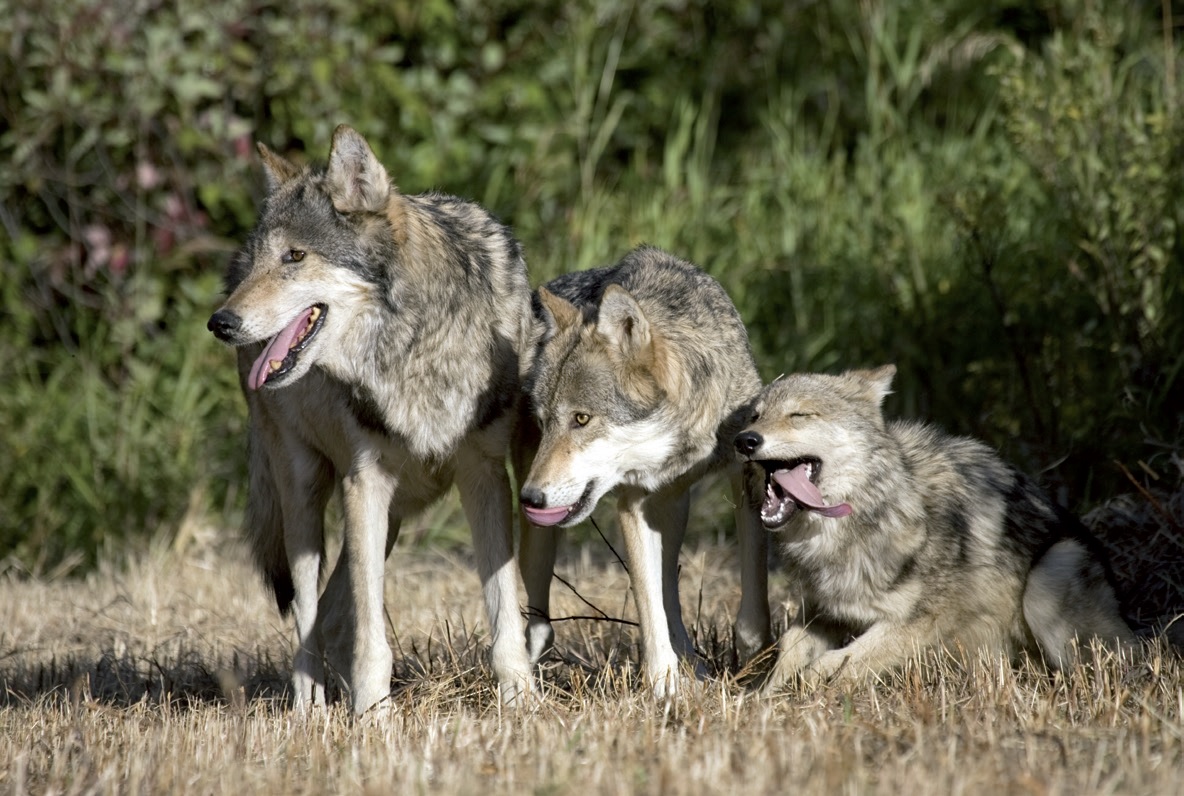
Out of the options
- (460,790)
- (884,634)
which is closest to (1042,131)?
(884,634)

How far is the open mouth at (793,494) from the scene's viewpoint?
4523 millimetres

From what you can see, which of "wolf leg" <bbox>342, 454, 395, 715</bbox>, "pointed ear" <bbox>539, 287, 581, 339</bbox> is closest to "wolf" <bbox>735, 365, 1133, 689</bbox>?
"pointed ear" <bbox>539, 287, 581, 339</bbox>

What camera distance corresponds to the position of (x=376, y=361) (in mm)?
4609

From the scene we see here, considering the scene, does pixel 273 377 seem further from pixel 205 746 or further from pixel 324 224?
pixel 205 746

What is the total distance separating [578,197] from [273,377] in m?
5.72

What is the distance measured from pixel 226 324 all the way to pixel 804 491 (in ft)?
6.48

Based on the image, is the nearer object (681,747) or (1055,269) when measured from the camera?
(681,747)

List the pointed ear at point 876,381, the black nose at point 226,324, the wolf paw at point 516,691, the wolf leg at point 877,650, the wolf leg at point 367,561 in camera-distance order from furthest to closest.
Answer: the pointed ear at point 876,381
the wolf leg at point 367,561
the wolf leg at point 877,650
the wolf paw at point 516,691
the black nose at point 226,324

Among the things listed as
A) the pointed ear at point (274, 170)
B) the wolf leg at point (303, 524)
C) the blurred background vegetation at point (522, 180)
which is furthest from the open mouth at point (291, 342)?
the blurred background vegetation at point (522, 180)

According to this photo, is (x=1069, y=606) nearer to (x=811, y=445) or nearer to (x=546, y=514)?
(x=811, y=445)

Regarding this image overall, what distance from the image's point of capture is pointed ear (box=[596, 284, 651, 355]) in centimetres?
451

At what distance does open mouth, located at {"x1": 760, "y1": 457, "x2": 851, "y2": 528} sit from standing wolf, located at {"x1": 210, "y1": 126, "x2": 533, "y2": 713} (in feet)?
3.12

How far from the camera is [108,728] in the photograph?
429 centimetres

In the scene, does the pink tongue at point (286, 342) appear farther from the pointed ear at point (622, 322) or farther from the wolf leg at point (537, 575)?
the wolf leg at point (537, 575)
